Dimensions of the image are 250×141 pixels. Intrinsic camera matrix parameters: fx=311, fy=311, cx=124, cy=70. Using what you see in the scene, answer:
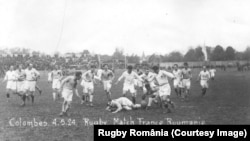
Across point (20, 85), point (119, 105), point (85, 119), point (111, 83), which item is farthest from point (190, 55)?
point (85, 119)

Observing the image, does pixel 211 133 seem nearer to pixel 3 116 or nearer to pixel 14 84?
pixel 3 116

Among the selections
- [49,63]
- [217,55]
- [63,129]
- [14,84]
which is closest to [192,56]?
[217,55]

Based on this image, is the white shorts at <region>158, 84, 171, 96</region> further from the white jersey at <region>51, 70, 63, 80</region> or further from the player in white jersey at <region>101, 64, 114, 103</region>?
the white jersey at <region>51, 70, 63, 80</region>

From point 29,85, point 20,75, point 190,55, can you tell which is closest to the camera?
point 29,85

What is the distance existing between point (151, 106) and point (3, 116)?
21.2 feet

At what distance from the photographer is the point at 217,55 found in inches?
3541

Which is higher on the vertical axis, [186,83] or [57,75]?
[57,75]

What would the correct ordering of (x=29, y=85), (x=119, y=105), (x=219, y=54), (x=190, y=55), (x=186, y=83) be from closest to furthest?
(x=119, y=105) < (x=29, y=85) < (x=186, y=83) < (x=219, y=54) < (x=190, y=55)
